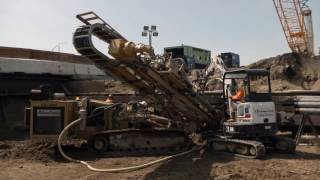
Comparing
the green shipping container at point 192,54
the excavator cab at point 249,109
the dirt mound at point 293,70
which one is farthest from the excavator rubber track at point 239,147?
the green shipping container at point 192,54

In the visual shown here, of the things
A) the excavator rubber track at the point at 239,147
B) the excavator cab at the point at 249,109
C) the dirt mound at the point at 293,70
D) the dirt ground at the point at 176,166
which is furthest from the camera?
the dirt mound at the point at 293,70

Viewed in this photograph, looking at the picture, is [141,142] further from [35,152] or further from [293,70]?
[293,70]

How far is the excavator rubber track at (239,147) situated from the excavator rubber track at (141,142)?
0.87 m

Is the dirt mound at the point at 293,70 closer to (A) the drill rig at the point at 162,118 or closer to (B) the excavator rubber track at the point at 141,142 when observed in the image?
(A) the drill rig at the point at 162,118

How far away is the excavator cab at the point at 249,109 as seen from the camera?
13.3 meters

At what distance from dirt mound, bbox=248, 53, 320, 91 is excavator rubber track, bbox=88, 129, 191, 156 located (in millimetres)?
21955

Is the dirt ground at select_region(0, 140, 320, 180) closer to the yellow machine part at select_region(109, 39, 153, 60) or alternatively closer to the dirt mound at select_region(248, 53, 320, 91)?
the yellow machine part at select_region(109, 39, 153, 60)

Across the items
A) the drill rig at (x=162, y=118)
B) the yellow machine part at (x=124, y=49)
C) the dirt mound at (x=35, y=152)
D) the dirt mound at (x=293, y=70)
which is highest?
the dirt mound at (x=293, y=70)

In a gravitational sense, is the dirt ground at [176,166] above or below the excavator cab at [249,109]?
below

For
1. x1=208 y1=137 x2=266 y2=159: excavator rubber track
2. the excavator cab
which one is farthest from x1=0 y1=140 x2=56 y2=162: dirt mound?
the excavator cab

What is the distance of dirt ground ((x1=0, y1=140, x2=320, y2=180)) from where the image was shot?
10.7 m

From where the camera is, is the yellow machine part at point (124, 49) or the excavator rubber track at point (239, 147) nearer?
the yellow machine part at point (124, 49)

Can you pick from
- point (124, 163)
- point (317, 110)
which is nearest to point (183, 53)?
point (317, 110)

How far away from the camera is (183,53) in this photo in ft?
135
